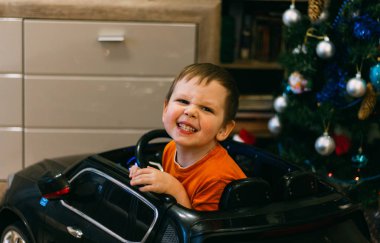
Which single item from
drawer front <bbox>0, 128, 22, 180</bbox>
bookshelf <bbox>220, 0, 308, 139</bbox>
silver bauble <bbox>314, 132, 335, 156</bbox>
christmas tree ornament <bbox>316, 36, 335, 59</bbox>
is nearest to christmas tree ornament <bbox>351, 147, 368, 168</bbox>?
silver bauble <bbox>314, 132, 335, 156</bbox>

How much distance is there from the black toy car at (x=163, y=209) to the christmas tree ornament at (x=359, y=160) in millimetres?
819

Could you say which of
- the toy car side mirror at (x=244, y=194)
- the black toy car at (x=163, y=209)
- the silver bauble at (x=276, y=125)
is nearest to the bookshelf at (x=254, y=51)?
the silver bauble at (x=276, y=125)

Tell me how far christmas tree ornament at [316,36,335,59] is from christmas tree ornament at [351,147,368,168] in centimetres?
45

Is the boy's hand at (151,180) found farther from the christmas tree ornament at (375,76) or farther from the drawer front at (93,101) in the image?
the drawer front at (93,101)

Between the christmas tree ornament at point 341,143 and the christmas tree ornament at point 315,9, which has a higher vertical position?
the christmas tree ornament at point 315,9

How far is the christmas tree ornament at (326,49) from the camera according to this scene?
2566 mm

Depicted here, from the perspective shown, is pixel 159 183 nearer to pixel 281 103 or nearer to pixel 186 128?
pixel 186 128

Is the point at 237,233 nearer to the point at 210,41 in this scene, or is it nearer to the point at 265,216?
the point at 265,216

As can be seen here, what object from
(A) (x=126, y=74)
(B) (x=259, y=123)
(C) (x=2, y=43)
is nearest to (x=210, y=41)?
(A) (x=126, y=74)

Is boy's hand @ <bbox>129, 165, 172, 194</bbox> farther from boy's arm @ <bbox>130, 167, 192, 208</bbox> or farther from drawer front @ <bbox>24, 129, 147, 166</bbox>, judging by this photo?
drawer front @ <bbox>24, 129, 147, 166</bbox>

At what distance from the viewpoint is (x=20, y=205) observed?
201 centimetres

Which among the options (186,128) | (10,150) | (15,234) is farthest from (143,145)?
(10,150)

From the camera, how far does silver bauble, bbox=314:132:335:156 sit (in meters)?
2.64

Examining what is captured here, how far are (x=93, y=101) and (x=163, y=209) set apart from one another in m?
1.58
